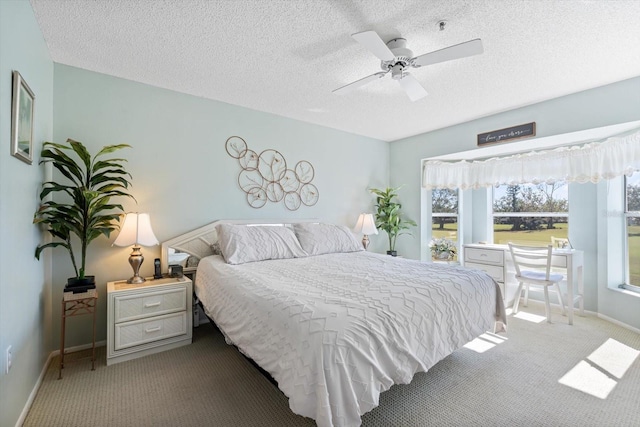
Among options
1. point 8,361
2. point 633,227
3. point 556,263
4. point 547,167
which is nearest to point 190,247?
point 8,361

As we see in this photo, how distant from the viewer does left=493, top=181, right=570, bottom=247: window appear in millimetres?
4047

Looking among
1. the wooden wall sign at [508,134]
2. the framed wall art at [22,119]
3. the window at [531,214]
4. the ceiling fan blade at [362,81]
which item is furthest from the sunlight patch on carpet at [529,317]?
the framed wall art at [22,119]

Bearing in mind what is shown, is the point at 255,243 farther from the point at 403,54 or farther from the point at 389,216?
the point at 389,216

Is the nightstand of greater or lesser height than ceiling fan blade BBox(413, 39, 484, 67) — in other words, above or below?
below

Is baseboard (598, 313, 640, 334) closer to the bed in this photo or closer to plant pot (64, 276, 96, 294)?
the bed

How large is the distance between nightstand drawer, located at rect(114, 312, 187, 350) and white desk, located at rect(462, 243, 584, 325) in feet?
12.7

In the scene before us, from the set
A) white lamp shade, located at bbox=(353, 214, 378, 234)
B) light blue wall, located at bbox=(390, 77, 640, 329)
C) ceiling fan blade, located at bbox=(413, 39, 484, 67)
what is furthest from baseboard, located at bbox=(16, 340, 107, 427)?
light blue wall, located at bbox=(390, 77, 640, 329)

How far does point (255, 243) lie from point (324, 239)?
897mm

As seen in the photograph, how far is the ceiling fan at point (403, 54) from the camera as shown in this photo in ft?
6.11

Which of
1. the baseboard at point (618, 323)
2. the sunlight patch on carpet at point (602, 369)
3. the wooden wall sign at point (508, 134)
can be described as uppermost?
the wooden wall sign at point (508, 134)

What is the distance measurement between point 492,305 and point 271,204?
8.90 ft

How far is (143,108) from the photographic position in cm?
301

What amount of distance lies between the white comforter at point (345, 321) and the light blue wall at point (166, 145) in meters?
0.96

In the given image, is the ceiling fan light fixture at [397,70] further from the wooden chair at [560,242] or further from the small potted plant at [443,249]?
the wooden chair at [560,242]
